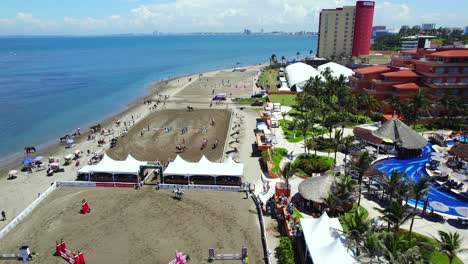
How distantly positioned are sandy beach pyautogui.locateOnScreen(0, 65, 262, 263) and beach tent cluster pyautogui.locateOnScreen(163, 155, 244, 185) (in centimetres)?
387

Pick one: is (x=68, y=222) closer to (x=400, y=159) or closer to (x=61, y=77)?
(x=400, y=159)

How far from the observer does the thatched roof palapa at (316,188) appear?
100 feet

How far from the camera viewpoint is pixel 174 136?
5562cm

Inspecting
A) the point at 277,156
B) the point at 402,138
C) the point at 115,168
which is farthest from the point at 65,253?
the point at 402,138

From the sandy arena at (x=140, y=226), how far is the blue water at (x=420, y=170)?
18246 millimetres

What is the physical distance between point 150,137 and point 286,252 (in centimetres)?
3685

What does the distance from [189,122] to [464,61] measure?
5049 centimetres

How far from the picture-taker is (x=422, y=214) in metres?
29.7

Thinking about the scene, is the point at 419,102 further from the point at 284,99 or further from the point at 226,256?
the point at 226,256

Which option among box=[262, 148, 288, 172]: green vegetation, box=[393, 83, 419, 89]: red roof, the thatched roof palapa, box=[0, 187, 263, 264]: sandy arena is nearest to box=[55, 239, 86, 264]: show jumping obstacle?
box=[0, 187, 263, 264]: sandy arena

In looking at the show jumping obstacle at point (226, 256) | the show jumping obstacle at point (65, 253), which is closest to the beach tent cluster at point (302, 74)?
the show jumping obstacle at point (226, 256)

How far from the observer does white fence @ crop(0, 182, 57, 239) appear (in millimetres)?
28616

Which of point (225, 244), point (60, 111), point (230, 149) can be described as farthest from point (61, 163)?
point (60, 111)

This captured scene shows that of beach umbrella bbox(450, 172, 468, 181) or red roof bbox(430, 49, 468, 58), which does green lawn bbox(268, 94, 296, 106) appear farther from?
beach umbrella bbox(450, 172, 468, 181)
